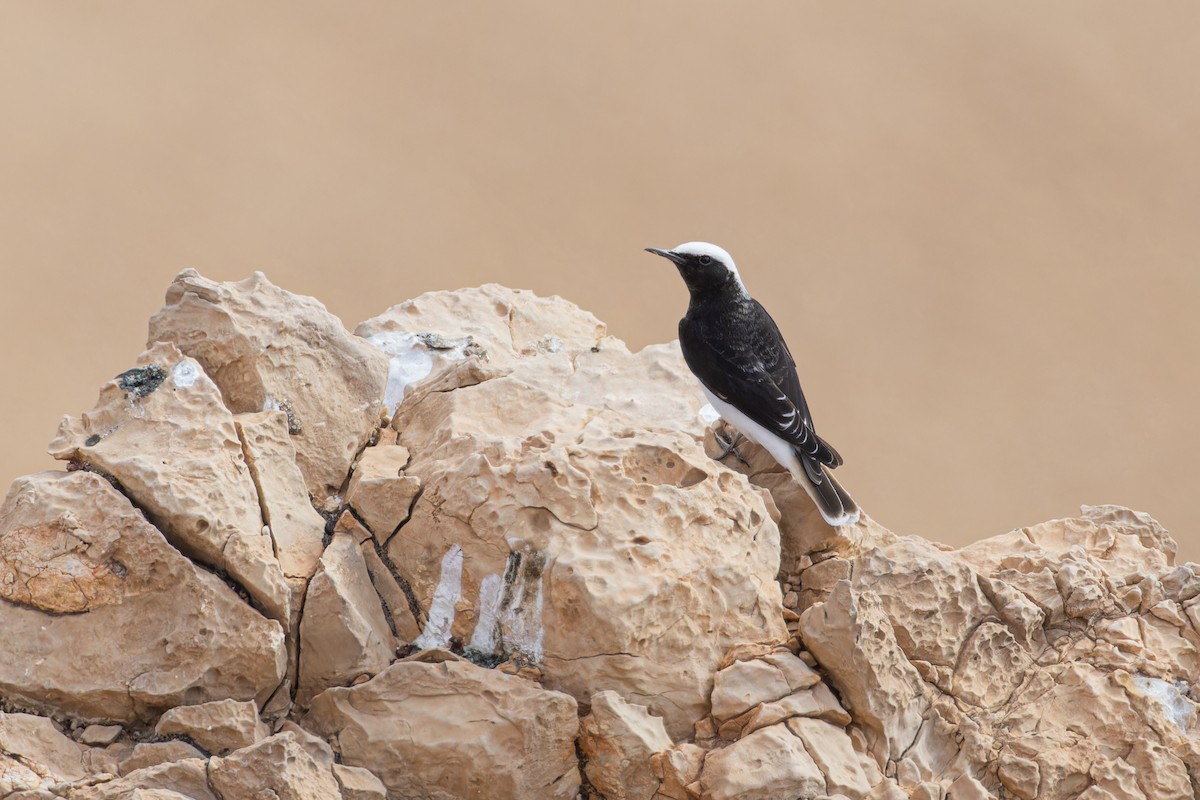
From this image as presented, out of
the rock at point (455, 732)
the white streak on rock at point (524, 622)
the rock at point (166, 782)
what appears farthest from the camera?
the white streak on rock at point (524, 622)

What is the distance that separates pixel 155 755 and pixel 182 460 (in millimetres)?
1099

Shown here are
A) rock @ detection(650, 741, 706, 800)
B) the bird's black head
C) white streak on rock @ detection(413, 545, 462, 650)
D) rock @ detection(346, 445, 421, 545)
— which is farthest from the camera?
the bird's black head

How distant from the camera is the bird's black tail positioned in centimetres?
552

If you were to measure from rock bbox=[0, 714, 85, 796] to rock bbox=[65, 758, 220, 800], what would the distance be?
162mm

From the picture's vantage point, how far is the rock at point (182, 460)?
4.60 meters

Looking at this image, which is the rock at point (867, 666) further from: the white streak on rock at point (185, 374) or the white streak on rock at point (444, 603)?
the white streak on rock at point (185, 374)

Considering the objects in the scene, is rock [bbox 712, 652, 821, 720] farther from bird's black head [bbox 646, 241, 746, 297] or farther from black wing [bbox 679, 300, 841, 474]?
bird's black head [bbox 646, 241, 746, 297]

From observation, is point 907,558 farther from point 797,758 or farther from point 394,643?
point 394,643

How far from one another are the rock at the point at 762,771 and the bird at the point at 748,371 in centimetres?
138

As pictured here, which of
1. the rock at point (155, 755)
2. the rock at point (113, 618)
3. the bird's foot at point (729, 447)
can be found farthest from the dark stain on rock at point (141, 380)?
the bird's foot at point (729, 447)

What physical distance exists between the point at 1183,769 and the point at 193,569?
152 inches

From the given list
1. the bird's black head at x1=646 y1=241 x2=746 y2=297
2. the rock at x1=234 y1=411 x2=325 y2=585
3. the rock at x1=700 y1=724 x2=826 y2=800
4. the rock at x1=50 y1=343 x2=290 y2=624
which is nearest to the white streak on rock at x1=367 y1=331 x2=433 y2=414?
the rock at x1=234 y1=411 x2=325 y2=585

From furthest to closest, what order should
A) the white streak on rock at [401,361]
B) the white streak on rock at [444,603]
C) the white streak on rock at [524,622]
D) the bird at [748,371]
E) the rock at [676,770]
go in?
the white streak on rock at [401,361] < the bird at [748,371] < the white streak on rock at [444,603] < the white streak on rock at [524,622] < the rock at [676,770]

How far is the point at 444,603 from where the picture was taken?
15.9 ft
